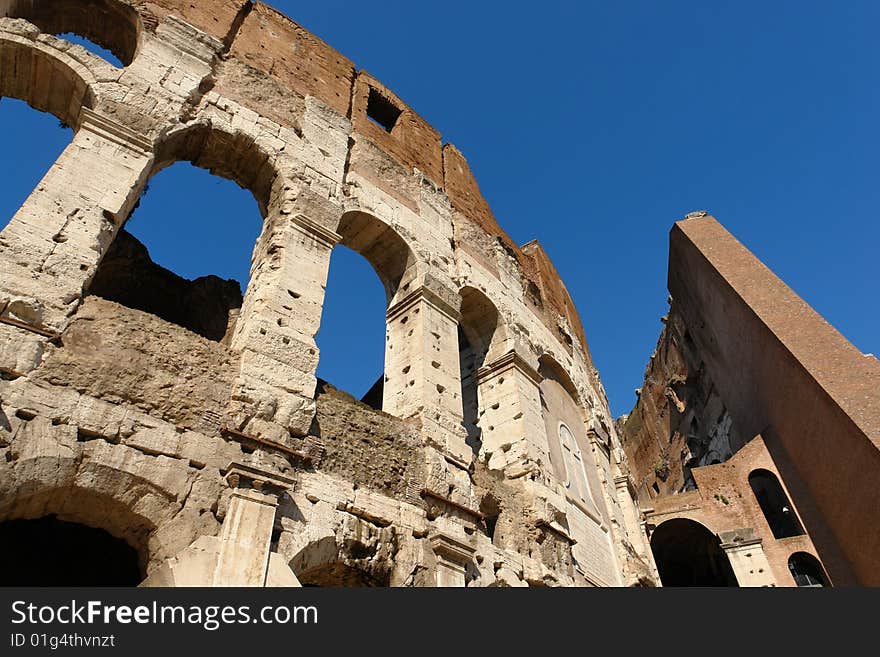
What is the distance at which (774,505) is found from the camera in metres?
14.9

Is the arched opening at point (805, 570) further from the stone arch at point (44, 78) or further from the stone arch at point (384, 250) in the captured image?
the stone arch at point (44, 78)

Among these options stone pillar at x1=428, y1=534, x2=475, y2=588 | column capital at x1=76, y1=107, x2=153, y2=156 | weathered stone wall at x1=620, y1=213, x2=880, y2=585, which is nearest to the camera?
stone pillar at x1=428, y1=534, x2=475, y2=588

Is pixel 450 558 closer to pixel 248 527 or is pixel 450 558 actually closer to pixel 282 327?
pixel 248 527

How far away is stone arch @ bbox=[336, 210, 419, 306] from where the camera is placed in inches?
313

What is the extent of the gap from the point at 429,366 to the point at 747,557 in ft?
36.8

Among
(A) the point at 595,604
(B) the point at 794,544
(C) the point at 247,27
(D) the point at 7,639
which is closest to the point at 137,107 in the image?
(C) the point at 247,27

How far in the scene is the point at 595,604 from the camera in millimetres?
3484

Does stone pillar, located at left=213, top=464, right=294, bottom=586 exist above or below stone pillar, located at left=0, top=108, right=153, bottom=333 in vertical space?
below

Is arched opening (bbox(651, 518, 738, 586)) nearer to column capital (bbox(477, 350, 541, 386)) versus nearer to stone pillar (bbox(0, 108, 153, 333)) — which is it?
column capital (bbox(477, 350, 541, 386))

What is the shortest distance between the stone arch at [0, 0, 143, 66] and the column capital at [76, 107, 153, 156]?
6.25ft

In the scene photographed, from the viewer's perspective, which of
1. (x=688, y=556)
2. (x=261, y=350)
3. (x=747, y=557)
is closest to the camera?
(x=261, y=350)

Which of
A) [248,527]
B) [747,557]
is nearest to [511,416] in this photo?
[248,527]

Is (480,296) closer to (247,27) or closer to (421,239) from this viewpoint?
(421,239)

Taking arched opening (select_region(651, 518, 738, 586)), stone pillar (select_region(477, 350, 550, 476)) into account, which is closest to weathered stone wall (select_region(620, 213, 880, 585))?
arched opening (select_region(651, 518, 738, 586))
